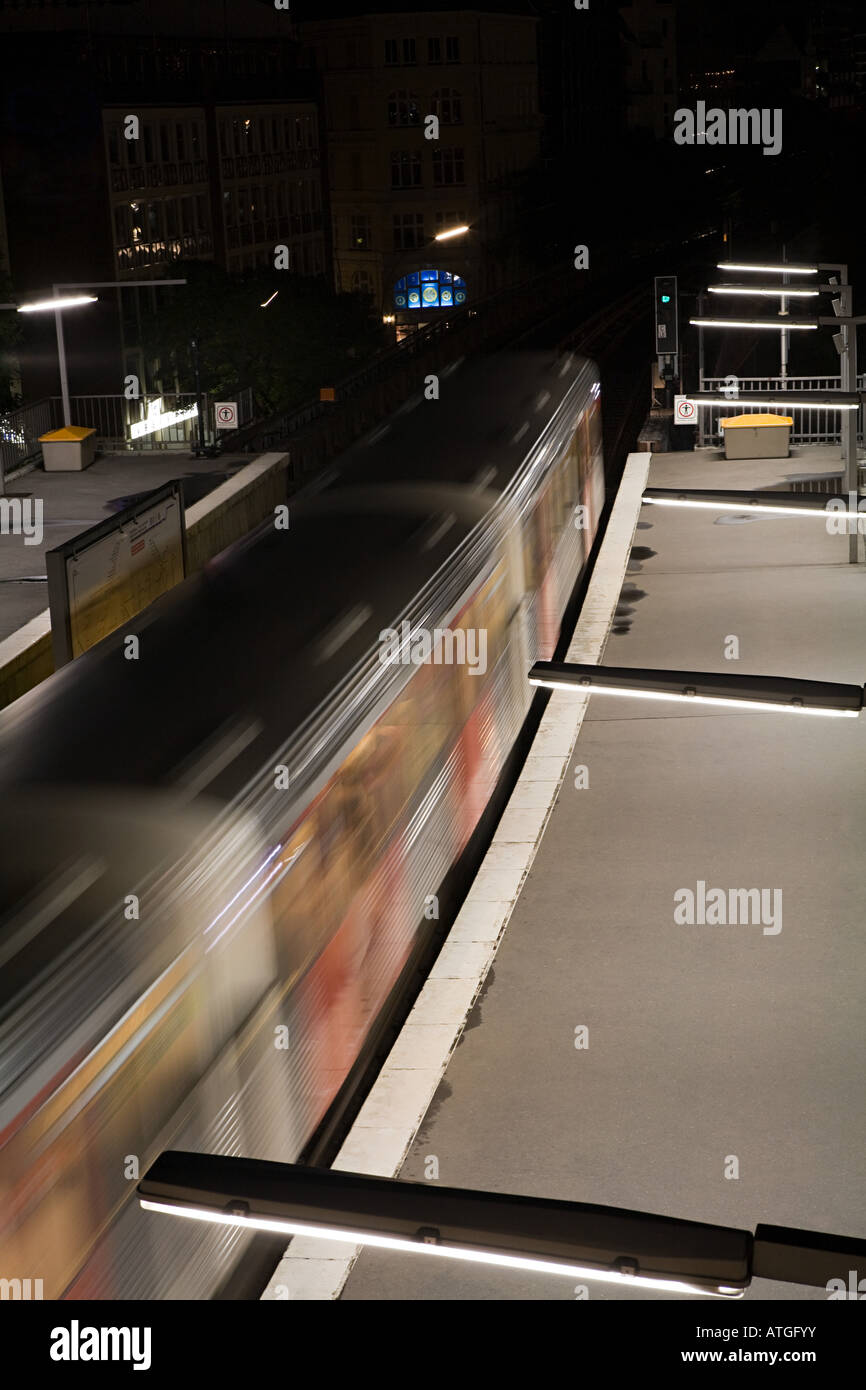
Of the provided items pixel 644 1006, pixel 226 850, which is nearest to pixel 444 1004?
pixel 644 1006

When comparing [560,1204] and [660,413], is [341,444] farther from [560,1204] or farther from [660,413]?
[560,1204]

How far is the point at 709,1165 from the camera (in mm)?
7484

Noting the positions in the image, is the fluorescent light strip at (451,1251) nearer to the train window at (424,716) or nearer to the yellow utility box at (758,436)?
the train window at (424,716)

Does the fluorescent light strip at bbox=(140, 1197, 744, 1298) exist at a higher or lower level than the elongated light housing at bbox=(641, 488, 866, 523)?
lower

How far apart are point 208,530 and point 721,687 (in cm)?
1582

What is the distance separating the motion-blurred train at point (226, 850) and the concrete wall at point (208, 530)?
2.99 metres

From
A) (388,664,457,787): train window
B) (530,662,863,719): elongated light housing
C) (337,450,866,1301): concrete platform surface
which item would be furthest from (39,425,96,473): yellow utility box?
(530,662,863,719): elongated light housing

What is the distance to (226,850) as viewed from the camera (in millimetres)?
6488

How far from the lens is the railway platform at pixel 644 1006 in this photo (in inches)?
288

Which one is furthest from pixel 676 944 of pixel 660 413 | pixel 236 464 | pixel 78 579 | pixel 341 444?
pixel 341 444

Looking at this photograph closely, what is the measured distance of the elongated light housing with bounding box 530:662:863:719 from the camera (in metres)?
8.50

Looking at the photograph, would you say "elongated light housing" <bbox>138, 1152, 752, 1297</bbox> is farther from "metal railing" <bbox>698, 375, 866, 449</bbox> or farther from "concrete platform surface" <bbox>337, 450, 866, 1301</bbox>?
"metal railing" <bbox>698, 375, 866, 449</bbox>

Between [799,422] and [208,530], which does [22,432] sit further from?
[799,422]

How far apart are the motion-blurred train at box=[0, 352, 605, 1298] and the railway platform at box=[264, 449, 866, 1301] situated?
436 millimetres
